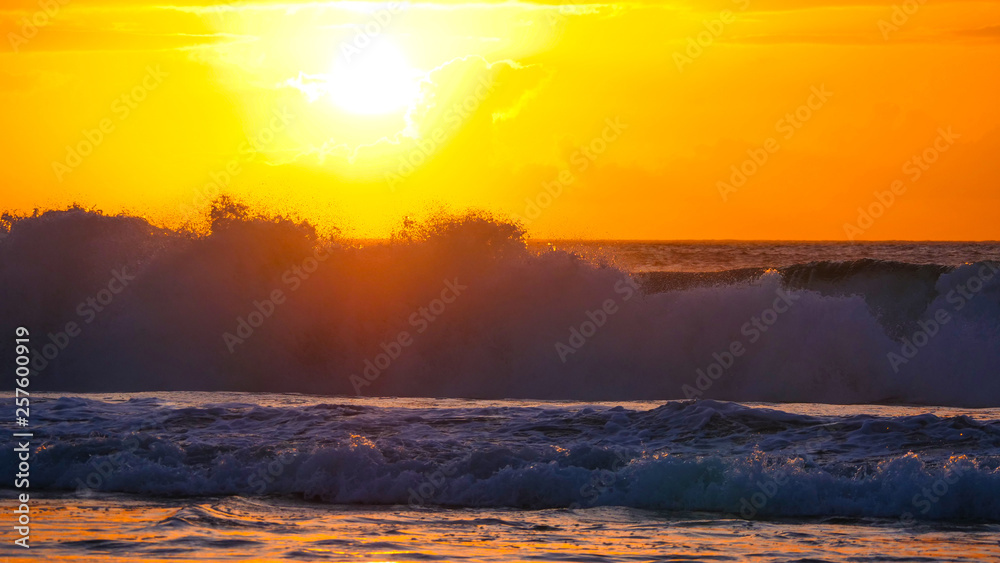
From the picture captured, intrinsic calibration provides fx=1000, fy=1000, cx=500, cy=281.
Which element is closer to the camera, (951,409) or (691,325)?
(951,409)

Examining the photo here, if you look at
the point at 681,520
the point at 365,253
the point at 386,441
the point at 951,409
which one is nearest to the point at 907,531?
the point at 681,520

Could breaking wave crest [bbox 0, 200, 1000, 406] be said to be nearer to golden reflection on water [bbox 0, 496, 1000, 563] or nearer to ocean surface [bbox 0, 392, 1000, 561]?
ocean surface [bbox 0, 392, 1000, 561]

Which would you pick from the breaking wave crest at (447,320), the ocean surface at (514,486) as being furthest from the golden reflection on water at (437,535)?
the breaking wave crest at (447,320)

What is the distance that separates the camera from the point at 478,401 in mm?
16906

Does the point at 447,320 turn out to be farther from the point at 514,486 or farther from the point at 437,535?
the point at 437,535

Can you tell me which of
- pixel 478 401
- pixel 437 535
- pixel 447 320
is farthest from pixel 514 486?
pixel 447 320

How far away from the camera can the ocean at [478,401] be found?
28.7 feet

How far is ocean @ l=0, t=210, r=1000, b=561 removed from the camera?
345 inches

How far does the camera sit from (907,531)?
342 inches

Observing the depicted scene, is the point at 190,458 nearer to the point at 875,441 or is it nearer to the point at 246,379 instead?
the point at 875,441

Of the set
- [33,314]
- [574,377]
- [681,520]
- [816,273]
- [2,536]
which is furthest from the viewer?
[816,273]

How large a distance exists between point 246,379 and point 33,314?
606 cm

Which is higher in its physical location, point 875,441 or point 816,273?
point 816,273

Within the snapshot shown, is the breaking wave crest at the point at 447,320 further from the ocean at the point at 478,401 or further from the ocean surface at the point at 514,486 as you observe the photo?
the ocean surface at the point at 514,486
